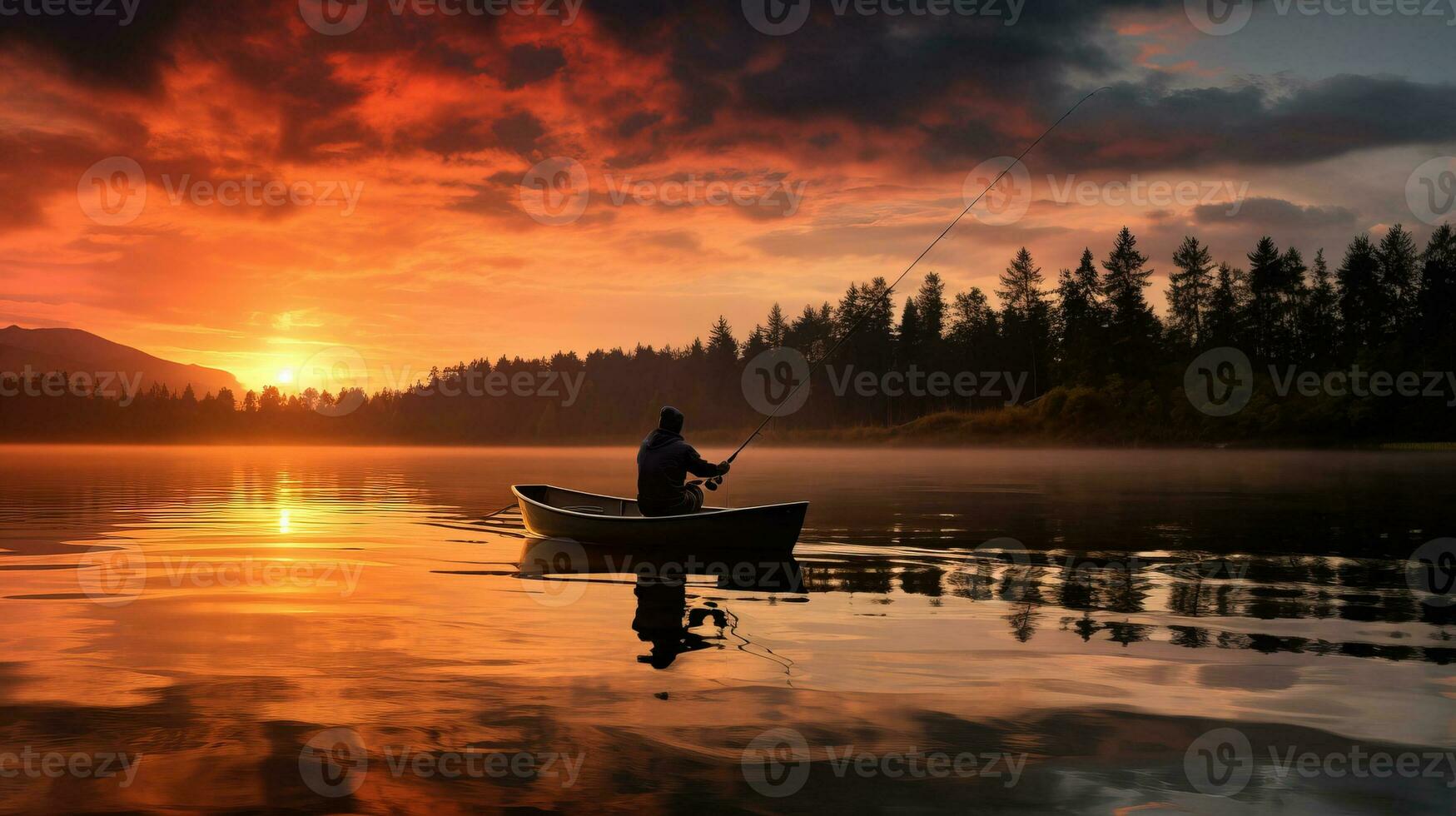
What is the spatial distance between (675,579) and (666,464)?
232 cm

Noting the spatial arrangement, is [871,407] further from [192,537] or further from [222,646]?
[222,646]

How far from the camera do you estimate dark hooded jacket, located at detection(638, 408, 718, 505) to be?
15.8 meters

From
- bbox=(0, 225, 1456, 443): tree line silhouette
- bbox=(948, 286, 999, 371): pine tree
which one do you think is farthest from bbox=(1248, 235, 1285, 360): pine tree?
bbox=(948, 286, 999, 371): pine tree

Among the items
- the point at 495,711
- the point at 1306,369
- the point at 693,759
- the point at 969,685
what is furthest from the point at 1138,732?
the point at 1306,369

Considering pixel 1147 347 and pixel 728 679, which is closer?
pixel 728 679

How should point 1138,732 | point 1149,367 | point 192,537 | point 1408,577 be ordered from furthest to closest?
point 1149,367 < point 192,537 < point 1408,577 < point 1138,732

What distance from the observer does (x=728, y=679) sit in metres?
7.98

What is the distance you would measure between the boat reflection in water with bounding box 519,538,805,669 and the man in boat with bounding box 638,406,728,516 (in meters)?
0.75

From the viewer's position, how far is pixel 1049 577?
14.0 metres

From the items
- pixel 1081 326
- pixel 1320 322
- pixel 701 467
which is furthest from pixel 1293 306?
pixel 701 467

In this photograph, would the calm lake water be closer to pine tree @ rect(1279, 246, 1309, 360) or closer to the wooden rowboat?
the wooden rowboat

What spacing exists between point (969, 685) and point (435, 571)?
374 inches

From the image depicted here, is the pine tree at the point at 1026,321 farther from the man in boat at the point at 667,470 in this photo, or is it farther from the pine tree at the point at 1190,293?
the man in boat at the point at 667,470

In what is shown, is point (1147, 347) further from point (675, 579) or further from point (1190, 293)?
point (675, 579)
